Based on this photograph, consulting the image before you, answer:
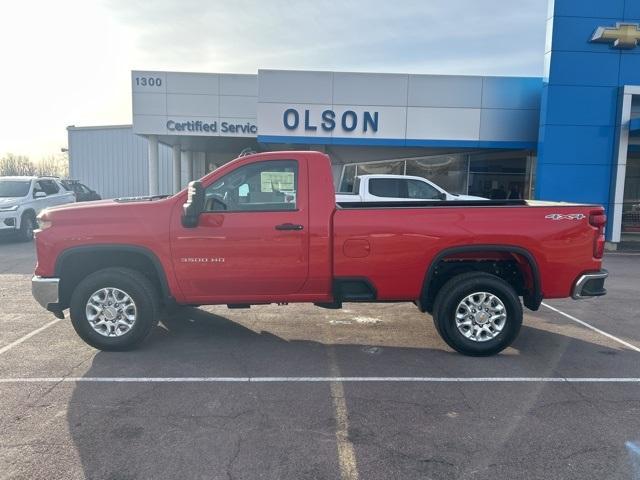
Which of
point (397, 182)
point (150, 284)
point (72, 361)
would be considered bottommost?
point (72, 361)

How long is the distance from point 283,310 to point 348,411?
3271mm

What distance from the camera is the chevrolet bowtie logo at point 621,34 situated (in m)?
14.1

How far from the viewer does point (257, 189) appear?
532cm

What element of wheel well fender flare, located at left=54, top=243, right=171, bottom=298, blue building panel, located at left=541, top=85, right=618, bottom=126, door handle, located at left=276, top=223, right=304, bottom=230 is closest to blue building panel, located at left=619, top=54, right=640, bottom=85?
blue building panel, located at left=541, top=85, right=618, bottom=126

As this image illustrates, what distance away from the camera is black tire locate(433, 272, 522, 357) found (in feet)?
17.3

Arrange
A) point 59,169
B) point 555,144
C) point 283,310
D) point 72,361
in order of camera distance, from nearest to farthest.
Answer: point 72,361, point 283,310, point 555,144, point 59,169

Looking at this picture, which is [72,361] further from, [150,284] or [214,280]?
[214,280]

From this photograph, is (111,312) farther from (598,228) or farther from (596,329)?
(596,329)

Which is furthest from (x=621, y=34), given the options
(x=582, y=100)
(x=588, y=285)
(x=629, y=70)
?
(x=588, y=285)

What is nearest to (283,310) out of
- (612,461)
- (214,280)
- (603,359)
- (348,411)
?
(214,280)

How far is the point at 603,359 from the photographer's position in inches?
212

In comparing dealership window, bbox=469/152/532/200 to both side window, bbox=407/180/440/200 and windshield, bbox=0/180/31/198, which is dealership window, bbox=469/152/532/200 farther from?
windshield, bbox=0/180/31/198

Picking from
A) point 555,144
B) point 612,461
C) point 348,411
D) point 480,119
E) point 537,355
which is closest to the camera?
point 612,461

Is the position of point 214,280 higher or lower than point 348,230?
lower
